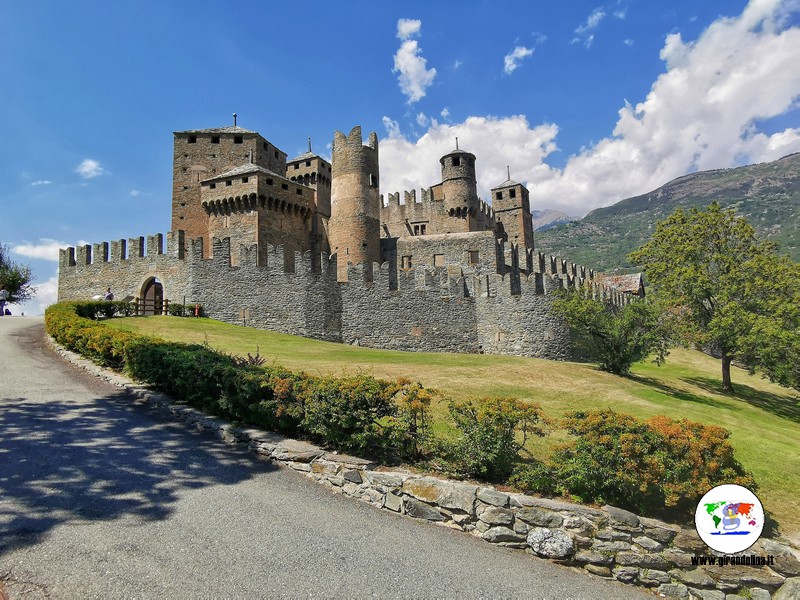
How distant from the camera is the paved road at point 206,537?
208 inches

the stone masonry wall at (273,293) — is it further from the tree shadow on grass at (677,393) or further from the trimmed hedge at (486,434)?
the tree shadow on grass at (677,393)

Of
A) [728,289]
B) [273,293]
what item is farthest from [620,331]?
[273,293]

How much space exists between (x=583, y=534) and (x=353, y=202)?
33.1 metres

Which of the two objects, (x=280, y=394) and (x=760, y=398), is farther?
(x=760, y=398)

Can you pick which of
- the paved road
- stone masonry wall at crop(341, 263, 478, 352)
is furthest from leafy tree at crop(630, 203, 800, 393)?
the paved road

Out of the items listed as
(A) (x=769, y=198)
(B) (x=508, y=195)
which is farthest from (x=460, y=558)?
(A) (x=769, y=198)

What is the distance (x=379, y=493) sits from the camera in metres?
7.77

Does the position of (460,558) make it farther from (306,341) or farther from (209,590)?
(306,341)

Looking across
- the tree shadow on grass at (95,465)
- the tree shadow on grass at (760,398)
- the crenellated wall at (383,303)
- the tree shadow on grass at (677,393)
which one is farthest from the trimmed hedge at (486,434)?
the tree shadow on grass at (760,398)

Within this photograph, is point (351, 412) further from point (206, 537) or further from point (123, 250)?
point (123, 250)

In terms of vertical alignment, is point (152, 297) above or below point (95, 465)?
above

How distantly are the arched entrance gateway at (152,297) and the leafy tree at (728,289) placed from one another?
103 ft

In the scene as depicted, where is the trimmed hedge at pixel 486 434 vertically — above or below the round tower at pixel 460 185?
below

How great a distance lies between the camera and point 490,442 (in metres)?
7.81
